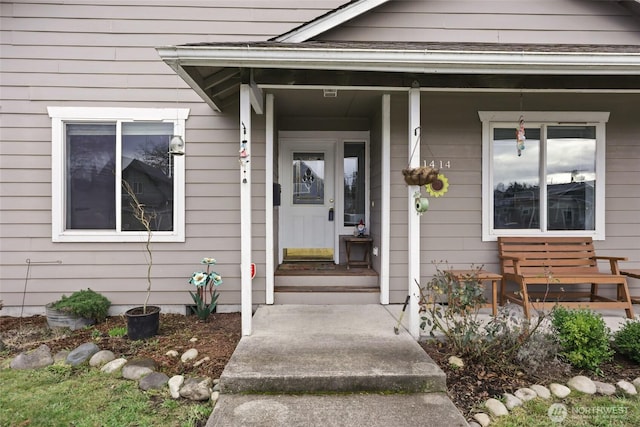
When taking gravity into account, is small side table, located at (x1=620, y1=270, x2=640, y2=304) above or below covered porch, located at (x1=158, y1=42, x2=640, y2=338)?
below

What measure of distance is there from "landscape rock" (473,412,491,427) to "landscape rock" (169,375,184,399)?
2039 millimetres

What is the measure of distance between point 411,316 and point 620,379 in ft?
5.25

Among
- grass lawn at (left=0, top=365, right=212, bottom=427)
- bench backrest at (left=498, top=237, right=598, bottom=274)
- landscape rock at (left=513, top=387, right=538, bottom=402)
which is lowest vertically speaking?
grass lawn at (left=0, top=365, right=212, bottom=427)

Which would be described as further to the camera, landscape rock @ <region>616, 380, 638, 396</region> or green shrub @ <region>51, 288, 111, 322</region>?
green shrub @ <region>51, 288, 111, 322</region>

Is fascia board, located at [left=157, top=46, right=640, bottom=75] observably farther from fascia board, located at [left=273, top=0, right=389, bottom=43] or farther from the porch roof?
fascia board, located at [left=273, top=0, right=389, bottom=43]

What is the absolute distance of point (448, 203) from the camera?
434 cm

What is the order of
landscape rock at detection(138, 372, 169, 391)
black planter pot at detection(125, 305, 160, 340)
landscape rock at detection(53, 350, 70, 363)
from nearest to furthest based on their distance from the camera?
landscape rock at detection(138, 372, 169, 391)
landscape rock at detection(53, 350, 70, 363)
black planter pot at detection(125, 305, 160, 340)

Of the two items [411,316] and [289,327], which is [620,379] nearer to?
[411,316]

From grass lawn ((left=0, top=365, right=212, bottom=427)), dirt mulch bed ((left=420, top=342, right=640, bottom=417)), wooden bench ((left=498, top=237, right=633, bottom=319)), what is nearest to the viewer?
grass lawn ((left=0, top=365, right=212, bottom=427))

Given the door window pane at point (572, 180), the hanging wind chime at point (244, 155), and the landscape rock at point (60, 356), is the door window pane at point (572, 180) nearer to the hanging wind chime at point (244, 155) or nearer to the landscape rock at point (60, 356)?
the hanging wind chime at point (244, 155)

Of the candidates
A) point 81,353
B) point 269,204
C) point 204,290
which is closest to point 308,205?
point 269,204

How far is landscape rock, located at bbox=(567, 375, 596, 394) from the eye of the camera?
256cm

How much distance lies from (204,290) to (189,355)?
1.27 meters

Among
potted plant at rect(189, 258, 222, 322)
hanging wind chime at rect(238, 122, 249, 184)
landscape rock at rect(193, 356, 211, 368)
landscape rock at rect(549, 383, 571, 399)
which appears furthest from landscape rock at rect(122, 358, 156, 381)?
landscape rock at rect(549, 383, 571, 399)
